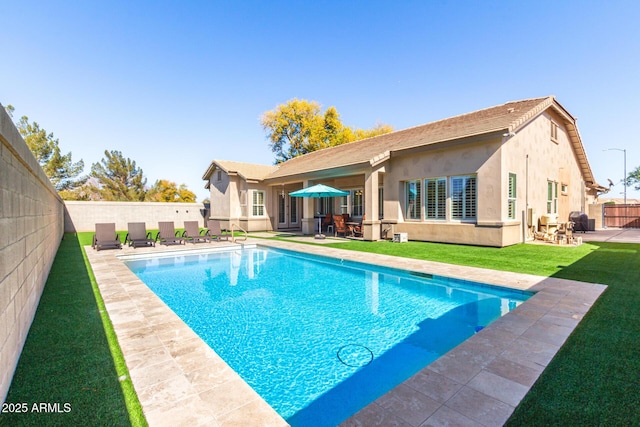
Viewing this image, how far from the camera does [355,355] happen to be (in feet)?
14.8

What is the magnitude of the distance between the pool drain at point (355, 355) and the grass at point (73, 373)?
2645 mm

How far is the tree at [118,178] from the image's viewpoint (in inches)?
1563

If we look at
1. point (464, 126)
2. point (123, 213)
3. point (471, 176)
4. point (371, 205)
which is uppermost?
point (464, 126)

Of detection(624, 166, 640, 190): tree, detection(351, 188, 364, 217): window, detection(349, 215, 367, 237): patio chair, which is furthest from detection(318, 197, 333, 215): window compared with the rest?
detection(624, 166, 640, 190): tree

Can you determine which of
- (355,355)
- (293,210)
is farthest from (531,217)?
(293,210)

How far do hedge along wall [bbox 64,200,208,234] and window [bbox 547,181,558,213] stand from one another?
2578 cm

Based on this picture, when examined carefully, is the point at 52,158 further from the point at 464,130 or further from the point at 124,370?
the point at 464,130

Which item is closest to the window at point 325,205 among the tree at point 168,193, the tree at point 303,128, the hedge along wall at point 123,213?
the hedge along wall at point 123,213

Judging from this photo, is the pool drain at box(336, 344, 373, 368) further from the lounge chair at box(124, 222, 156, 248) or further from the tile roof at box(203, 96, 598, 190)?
the lounge chair at box(124, 222, 156, 248)

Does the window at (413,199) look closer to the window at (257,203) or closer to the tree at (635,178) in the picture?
the window at (257,203)

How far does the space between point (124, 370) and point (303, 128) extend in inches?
1501

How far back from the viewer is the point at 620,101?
18422 mm

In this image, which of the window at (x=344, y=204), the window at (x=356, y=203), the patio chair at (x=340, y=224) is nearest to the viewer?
the patio chair at (x=340, y=224)

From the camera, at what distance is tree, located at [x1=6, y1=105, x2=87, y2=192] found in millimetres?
29547
